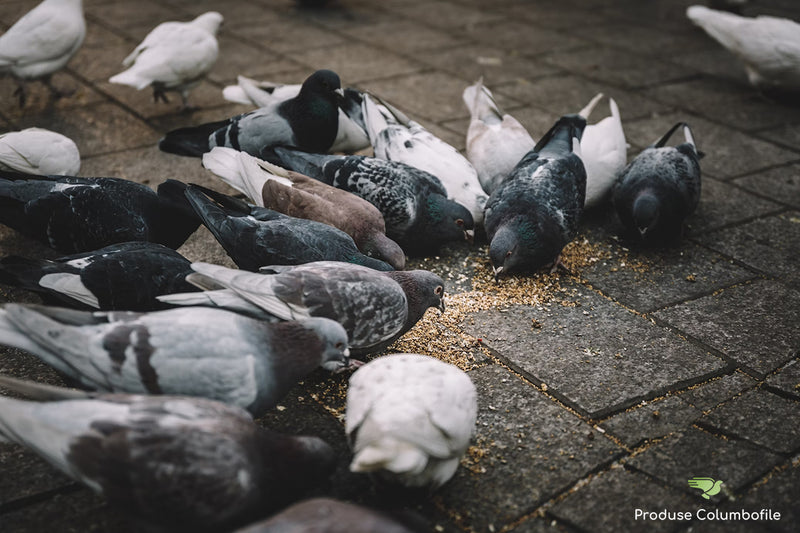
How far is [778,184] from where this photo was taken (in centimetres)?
491

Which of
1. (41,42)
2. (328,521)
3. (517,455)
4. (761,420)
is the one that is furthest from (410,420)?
(41,42)

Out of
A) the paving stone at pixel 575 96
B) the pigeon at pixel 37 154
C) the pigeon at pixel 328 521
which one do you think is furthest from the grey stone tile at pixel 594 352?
the paving stone at pixel 575 96

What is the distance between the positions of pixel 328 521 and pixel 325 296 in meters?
0.99

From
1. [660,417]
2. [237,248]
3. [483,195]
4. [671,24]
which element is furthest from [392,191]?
[671,24]

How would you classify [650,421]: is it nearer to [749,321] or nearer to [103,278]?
[749,321]

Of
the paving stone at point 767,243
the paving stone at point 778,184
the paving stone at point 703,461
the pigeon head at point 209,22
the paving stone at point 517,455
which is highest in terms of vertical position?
the pigeon head at point 209,22

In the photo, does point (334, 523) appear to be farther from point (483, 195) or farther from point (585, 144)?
point (585, 144)

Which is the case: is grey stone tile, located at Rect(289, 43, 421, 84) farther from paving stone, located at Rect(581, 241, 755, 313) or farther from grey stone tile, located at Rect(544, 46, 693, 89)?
paving stone, located at Rect(581, 241, 755, 313)

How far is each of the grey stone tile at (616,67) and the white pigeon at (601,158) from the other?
88.6 inches

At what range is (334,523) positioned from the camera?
185 cm

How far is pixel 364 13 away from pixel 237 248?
20.3ft

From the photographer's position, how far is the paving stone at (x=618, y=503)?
2254 mm

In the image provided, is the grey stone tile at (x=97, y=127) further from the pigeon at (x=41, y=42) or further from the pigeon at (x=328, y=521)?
the pigeon at (x=328, y=521)

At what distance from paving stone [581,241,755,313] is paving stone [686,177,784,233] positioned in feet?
1.03
